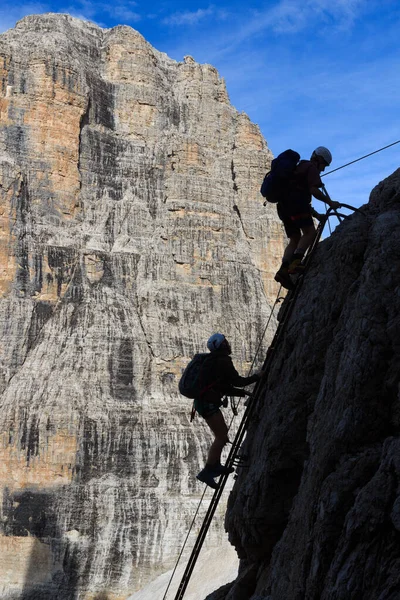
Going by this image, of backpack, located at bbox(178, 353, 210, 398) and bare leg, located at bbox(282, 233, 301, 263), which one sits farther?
Answer: bare leg, located at bbox(282, 233, 301, 263)

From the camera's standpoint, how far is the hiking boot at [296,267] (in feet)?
27.7

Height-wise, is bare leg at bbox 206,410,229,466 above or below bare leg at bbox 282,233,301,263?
below

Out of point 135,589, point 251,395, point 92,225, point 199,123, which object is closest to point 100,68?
point 199,123

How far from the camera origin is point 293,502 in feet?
23.1

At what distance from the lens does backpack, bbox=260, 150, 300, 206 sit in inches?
334

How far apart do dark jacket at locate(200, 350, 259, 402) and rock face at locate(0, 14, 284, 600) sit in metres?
29.1

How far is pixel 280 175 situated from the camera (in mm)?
8516

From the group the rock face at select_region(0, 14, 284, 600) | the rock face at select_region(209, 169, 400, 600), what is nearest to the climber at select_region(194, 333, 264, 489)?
the rock face at select_region(209, 169, 400, 600)

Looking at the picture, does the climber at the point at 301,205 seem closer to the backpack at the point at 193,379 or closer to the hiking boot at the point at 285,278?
the hiking boot at the point at 285,278

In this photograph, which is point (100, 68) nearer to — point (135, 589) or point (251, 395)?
point (135, 589)

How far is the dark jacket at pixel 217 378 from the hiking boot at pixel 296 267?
41.5 inches

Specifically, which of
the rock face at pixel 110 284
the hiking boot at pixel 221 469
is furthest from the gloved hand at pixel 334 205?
the rock face at pixel 110 284

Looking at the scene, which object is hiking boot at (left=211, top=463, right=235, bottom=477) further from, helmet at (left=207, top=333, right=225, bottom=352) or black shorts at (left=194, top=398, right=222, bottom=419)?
helmet at (left=207, top=333, right=225, bottom=352)

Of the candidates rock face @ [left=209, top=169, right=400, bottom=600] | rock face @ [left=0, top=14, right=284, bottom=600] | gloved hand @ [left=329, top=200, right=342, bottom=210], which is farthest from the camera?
rock face @ [left=0, top=14, right=284, bottom=600]
